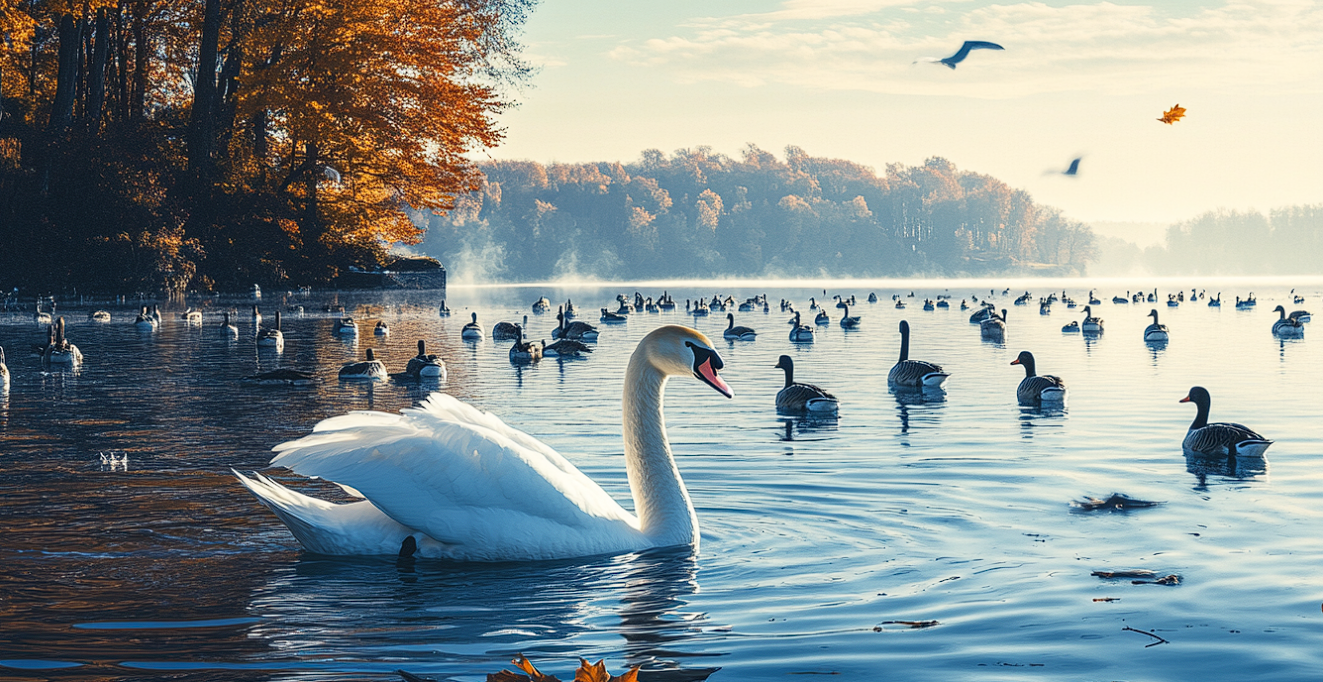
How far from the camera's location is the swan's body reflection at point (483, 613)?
6246 millimetres

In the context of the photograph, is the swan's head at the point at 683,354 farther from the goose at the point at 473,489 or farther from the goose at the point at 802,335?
the goose at the point at 802,335

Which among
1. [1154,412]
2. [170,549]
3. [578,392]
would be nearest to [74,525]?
[170,549]

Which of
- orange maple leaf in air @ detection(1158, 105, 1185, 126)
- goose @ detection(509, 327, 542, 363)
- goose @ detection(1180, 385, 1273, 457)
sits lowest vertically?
goose @ detection(1180, 385, 1273, 457)

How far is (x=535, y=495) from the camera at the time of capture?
8164 millimetres

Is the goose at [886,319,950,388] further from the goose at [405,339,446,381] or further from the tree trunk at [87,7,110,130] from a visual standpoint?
the tree trunk at [87,7,110,130]

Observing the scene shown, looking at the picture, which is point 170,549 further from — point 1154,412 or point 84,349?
point 84,349

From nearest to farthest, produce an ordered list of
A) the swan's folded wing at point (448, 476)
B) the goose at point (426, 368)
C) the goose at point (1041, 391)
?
1. the swan's folded wing at point (448, 476)
2. the goose at point (1041, 391)
3. the goose at point (426, 368)

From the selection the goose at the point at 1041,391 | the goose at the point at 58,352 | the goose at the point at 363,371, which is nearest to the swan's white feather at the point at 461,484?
the goose at the point at 1041,391

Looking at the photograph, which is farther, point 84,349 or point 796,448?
point 84,349

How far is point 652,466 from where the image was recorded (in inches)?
351

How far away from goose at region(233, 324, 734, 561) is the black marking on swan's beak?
0.03 feet

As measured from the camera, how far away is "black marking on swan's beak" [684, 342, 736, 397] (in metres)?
8.52

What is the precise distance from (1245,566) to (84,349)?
1095 inches

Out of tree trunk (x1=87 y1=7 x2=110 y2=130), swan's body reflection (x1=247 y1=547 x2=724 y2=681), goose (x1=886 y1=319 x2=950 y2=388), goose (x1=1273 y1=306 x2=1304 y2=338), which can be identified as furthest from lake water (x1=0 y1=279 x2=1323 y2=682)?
tree trunk (x1=87 y1=7 x2=110 y2=130)
